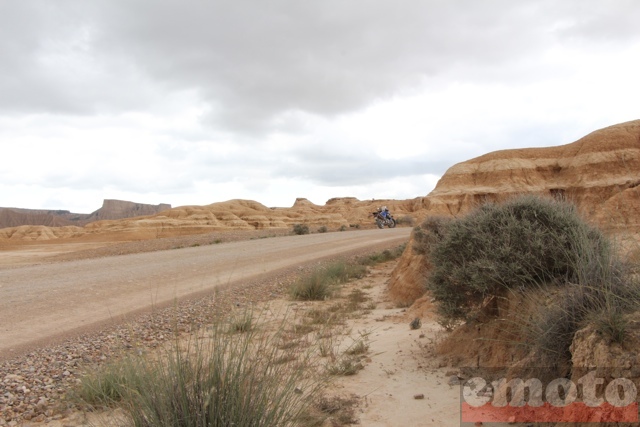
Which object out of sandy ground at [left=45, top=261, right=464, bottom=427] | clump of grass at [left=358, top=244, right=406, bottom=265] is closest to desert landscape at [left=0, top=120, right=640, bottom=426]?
sandy ground at [left=45, top=261, right=464, bottom=427]

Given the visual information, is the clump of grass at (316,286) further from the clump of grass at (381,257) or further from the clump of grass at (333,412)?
the clump of grass at (333,412)

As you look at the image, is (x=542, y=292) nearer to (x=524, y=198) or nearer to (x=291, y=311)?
(x=524, y=198)

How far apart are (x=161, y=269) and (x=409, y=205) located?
260ft

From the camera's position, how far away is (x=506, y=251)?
4.34m

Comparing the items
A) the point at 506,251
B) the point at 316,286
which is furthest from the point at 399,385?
the point at 316,286

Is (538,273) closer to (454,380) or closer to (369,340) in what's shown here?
(454,380)

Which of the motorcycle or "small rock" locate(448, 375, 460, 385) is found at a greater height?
the motorcycle

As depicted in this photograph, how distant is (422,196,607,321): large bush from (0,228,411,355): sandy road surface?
325 centimetres

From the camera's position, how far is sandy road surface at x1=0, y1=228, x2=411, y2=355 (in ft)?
23.2

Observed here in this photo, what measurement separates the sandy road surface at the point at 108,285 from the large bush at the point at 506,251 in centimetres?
325

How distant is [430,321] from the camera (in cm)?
684

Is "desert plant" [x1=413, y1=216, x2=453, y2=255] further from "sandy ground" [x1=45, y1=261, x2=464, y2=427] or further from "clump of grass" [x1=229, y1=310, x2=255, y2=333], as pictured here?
"clump of grass" [x1=229, y1=310, x2=255, y2=333]

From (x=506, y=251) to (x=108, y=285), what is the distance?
9.59 meters

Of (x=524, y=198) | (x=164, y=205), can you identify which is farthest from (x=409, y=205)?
(x=164, y=205)
